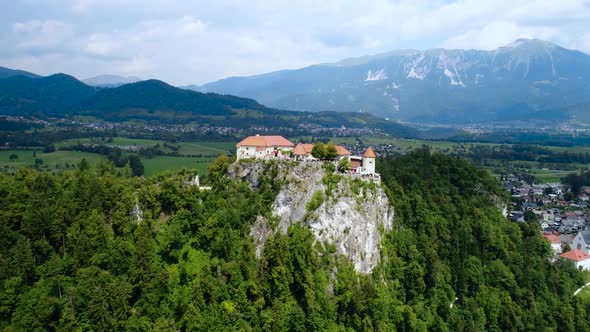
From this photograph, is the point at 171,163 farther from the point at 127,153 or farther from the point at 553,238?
the point at 553,238

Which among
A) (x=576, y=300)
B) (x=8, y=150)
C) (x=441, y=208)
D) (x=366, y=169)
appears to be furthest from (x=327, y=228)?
(x=8, y=150)

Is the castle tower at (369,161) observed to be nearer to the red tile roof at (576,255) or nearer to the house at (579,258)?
the house at (579,258)

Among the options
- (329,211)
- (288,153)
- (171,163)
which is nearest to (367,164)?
(288,153)

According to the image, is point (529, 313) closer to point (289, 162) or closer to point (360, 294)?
point (360, 294)

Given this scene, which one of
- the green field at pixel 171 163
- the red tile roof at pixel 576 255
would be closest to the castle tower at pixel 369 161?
the red tile roof at pixel 576 255

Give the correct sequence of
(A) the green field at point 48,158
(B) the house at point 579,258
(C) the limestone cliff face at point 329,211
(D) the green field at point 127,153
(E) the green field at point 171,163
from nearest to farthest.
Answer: (C) the limestone cliff face at point 329,211 → (B) the house at point 579,258 → (D) the green field at point 127,153 → (E) the green field at point 171,163 → (A) the green field at point 48,158

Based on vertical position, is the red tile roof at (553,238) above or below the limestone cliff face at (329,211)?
below
